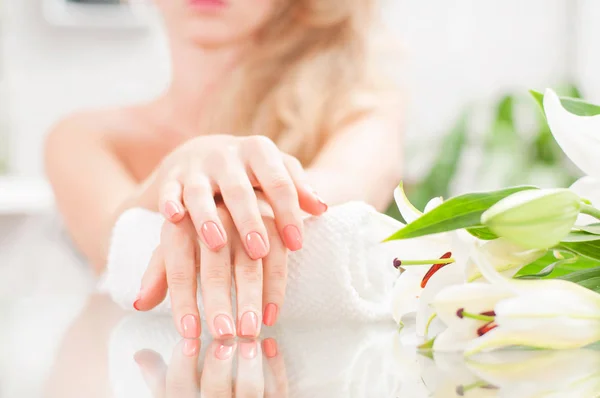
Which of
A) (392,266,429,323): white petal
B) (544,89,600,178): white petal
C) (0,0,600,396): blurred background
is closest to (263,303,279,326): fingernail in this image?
(392,266,429,323): white petal

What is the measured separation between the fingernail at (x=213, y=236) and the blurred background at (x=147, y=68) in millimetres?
1353

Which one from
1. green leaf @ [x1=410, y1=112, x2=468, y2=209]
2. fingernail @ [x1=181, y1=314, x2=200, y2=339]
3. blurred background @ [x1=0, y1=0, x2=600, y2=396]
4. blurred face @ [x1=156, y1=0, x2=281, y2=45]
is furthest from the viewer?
blurred background @ [x1=0, y1=0, x2=600, y2=396]

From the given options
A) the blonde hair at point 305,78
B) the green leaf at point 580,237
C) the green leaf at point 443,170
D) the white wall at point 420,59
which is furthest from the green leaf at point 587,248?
the white wall at point 420,59

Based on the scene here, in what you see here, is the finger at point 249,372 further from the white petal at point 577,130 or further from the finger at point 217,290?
the white petal at point 577,130

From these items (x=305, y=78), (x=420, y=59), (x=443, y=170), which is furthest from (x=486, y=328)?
(x=420, y=59)

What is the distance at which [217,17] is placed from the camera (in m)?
1.24

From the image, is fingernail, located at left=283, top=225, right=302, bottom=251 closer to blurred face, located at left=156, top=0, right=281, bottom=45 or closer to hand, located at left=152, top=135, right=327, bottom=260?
hand, located at left=152, top=135, right=327, bottom=260

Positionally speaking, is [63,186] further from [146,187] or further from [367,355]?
[367,355]

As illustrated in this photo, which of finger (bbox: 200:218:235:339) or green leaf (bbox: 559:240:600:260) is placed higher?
green leaf (bbox: 559:240:600:260)

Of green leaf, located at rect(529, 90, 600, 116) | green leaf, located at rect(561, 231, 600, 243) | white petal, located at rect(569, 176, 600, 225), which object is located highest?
green leaf, located at rect(529, 90, 600, 116)

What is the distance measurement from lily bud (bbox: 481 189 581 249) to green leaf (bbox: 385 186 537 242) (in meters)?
0.02

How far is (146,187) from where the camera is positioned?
688 mm

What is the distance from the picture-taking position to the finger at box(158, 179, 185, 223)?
49 cm

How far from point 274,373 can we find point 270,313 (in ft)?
0.49
